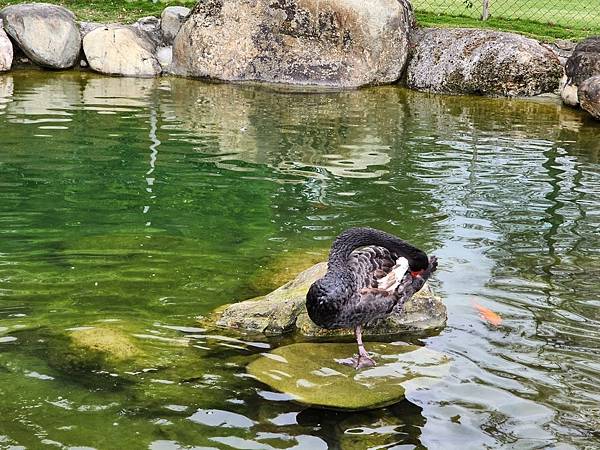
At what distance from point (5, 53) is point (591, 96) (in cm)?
Result: 1062

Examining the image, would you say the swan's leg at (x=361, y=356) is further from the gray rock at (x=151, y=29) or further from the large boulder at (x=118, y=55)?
the gray rock at (x=151, y=29)

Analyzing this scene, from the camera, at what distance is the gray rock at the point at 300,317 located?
605 centimetres

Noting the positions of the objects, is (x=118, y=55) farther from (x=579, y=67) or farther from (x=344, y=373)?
(x=344, y=373)

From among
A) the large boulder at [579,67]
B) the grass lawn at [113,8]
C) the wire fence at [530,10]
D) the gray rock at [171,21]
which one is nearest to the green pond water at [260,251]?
the large boulder at [579,67]

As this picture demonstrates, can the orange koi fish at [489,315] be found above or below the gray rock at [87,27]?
below

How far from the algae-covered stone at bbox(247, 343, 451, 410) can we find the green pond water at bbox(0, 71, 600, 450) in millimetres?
94

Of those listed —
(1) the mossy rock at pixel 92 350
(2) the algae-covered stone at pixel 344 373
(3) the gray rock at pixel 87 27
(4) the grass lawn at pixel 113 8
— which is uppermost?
(4) the grass lawn at pixel 113 8

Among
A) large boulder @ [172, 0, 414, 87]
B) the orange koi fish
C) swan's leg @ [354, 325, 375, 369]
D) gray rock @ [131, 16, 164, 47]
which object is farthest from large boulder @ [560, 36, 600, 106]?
swan's leg @ [354, 325, 375, 369]

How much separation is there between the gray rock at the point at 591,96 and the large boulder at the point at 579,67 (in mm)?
509

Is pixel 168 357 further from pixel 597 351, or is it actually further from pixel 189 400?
pixel 597 351

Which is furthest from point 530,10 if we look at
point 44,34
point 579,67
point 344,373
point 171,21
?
point 344,373

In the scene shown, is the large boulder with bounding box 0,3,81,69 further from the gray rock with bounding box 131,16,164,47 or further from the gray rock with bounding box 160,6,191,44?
the gray rock with bounding box 160,6,191,44

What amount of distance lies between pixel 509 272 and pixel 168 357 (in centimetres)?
306

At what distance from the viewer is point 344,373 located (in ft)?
17.5
